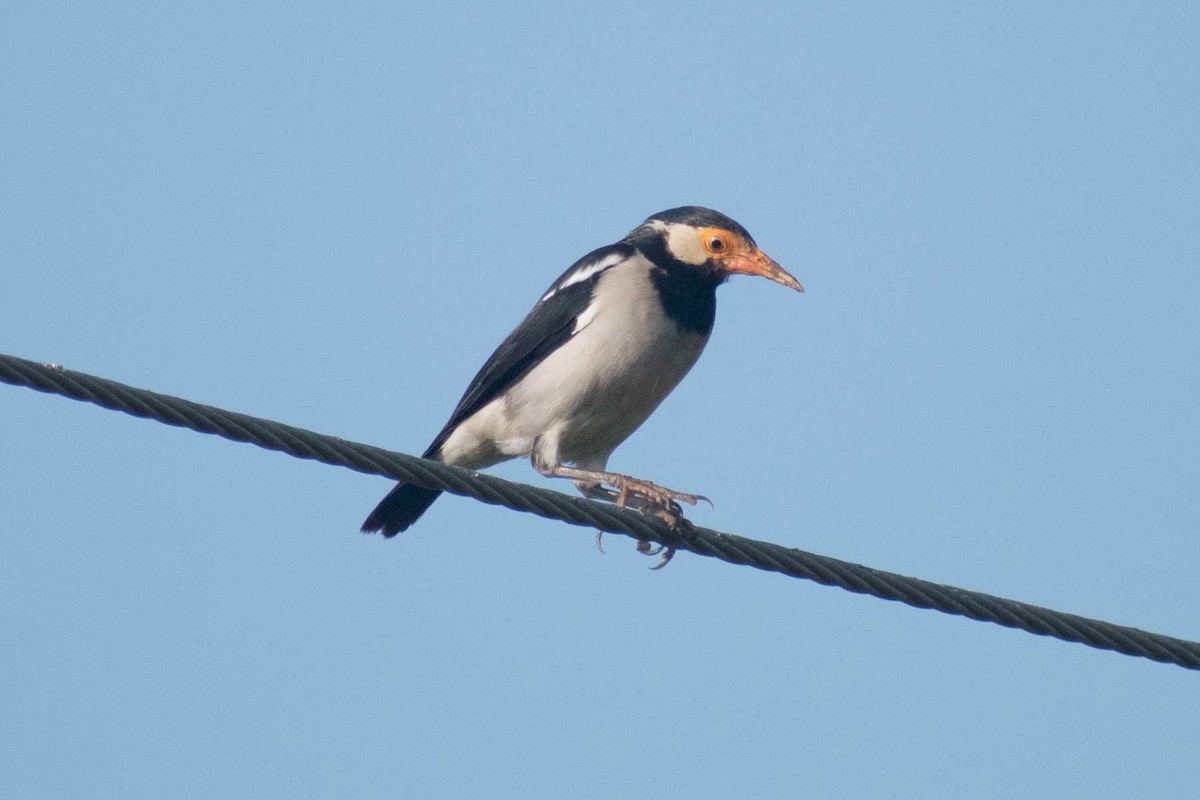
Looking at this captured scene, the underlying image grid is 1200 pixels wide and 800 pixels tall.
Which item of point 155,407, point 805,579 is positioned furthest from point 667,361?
point 155,407

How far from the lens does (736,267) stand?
8.41m

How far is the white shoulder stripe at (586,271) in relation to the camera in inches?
322

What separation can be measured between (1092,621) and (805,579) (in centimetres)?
93

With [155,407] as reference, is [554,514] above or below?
above

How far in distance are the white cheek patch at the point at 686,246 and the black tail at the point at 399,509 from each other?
6.17ft

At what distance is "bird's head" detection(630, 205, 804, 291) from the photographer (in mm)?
A: 8359

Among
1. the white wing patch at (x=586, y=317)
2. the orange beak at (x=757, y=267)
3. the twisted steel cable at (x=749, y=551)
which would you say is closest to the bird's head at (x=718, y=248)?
the orange beak at (x=757, y=267)

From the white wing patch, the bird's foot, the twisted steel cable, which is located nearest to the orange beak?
the white wing patch

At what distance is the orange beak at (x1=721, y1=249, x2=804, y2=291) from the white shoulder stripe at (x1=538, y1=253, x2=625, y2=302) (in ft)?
2.09

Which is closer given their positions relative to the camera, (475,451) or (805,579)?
(805,579)

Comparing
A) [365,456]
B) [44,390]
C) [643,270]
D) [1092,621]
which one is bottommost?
[44,390]

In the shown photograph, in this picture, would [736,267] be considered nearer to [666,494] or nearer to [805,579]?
[666,494]

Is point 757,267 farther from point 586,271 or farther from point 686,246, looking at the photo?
point 586,271

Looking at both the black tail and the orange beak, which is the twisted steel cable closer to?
the black tail
